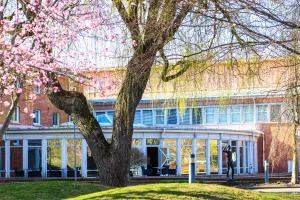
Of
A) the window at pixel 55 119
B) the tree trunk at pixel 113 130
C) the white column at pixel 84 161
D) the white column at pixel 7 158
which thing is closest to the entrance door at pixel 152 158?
the white column at pixel 84 161

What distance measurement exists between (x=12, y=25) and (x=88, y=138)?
4.66m

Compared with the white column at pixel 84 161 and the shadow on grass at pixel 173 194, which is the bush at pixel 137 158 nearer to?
the white column at pixel 84 161

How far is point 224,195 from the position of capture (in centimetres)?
1145

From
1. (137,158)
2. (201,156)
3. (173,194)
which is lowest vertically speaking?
(201,156)

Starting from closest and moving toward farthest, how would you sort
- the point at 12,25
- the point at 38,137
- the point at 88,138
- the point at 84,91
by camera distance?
the point at 12,25 < the point at 88,138 < the point at 84,91 < the point at 38,137

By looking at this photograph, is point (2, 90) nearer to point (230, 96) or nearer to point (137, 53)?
point (137, 53)

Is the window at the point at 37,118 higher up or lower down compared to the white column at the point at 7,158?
higher up

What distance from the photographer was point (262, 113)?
51.6 metres

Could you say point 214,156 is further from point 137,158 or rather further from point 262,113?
point 137,158

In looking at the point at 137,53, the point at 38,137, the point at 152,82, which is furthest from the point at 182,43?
the point at 38,137

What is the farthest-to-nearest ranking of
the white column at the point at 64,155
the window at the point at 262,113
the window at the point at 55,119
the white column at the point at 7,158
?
the window at the point at 55,119 → the window at the point at 262,113 → the white column at the point at 7,158 → the white column at the point at 64,155

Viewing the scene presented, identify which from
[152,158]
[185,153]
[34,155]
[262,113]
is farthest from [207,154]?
[34,155]

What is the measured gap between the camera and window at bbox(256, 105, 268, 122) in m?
50.5

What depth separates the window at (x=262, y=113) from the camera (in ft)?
166
